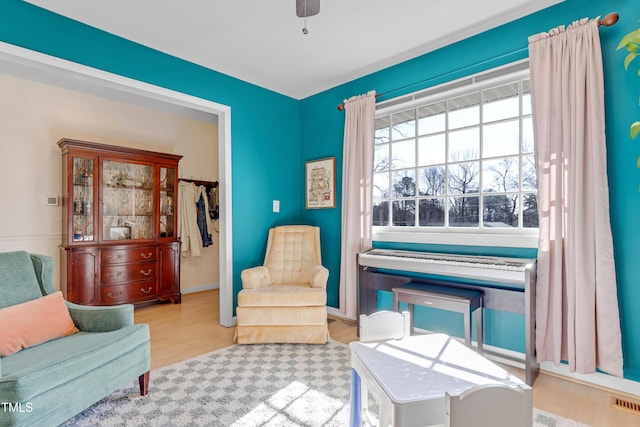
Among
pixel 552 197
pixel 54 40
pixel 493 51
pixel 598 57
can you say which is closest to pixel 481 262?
pixel 552 197

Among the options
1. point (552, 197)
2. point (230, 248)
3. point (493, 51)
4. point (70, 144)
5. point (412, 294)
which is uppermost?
point (493, 51)

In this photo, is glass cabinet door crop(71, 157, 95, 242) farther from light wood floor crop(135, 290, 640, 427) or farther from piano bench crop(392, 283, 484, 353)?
piano bench crop(392, 283, 484, 353)

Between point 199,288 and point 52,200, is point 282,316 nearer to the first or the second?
point 199,288

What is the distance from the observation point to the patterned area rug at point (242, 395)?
182cm

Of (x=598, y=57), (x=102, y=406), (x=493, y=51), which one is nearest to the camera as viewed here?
(x=102, y=406)

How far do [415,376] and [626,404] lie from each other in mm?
1711

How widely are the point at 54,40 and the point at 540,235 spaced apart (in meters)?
3.76

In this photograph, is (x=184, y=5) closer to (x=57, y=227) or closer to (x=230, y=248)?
(x=230, y=248)

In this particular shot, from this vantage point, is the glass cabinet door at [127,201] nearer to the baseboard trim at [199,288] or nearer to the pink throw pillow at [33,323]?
the baseboard trim at [199,288]

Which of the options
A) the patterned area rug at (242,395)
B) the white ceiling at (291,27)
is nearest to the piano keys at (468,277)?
the patterned area rug at (242,395)

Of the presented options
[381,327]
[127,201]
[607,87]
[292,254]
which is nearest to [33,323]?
[381,327]

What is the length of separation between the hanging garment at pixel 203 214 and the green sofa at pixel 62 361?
2798 mm

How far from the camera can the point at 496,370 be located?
4.31ft

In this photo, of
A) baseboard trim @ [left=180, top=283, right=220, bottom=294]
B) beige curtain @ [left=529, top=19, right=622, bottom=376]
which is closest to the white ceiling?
beige curtain @ [left=529, top=19, right=622, bottom=376]
